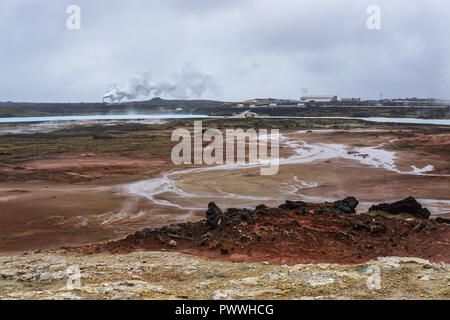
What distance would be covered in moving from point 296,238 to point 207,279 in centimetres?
428

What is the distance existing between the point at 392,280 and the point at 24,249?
12.8 meters

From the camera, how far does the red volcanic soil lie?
477 inches

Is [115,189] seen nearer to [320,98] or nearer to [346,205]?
[346,205]

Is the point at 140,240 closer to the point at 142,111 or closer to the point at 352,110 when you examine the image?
the point at 352,110

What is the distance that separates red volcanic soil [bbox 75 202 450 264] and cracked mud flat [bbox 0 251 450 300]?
113cm

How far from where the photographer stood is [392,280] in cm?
883

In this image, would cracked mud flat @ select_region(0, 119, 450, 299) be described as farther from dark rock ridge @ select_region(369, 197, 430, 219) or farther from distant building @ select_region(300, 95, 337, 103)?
distant building @ select_region(300, 95, 337, 103)

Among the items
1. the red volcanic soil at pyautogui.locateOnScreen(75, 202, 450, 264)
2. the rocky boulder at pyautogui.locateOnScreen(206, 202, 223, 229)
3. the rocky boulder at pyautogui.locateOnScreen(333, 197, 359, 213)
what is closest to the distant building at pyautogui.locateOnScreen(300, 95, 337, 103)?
the rocky boulder at pyautogui.locateOnScreen(333, 197, 359, 213)

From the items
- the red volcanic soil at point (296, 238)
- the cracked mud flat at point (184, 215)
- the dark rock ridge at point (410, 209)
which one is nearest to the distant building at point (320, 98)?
the cracked mud flat at point (184, 215)

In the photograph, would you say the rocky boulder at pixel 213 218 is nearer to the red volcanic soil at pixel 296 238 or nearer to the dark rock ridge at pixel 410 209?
the red volcanic soil at pixel 296 238

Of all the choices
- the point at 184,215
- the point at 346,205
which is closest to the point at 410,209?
the point at 346,205

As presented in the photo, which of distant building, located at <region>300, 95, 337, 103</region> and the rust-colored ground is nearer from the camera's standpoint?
the rust-colored ground

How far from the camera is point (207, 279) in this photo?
9828 mm
